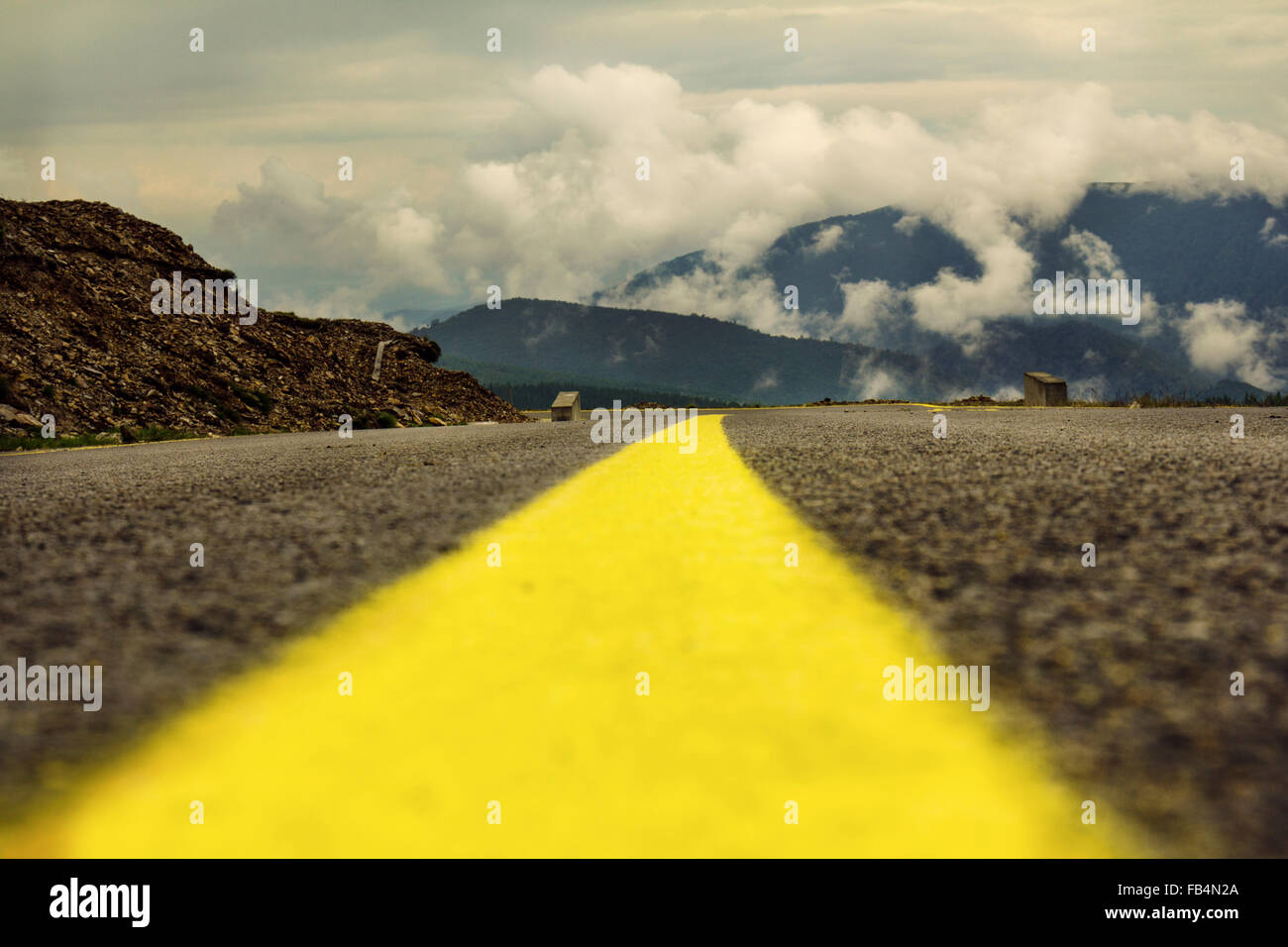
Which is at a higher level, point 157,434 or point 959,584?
point 157,434

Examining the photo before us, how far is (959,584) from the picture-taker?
2.82 metres

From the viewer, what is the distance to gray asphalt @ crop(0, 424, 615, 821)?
1.90 metres

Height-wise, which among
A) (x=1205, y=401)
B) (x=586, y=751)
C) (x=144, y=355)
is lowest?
(x=586, y=751)

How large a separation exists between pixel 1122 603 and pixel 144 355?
Result: 25.6 m

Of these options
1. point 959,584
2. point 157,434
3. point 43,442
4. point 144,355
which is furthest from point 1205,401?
point 144,355

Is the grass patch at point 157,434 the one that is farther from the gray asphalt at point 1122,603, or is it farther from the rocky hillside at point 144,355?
the gray asphalt at point 1122,603

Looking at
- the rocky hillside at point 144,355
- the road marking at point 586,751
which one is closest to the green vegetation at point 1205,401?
the rocky hillside at point 144,355

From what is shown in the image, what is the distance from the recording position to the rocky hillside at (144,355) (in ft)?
67.8

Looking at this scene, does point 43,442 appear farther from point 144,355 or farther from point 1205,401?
point 1205,401

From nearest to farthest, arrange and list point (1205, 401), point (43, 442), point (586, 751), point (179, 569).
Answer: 1. point (586, 751)
2. point (179, 569)
3. point (43, 442)
4. point (1205, 401)

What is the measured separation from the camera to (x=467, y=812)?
4.61ft

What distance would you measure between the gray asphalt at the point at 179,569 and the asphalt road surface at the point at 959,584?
11 mm

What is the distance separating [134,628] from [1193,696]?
2452 mm

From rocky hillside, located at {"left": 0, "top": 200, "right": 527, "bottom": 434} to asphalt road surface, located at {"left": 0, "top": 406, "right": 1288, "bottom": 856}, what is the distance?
15.5m
